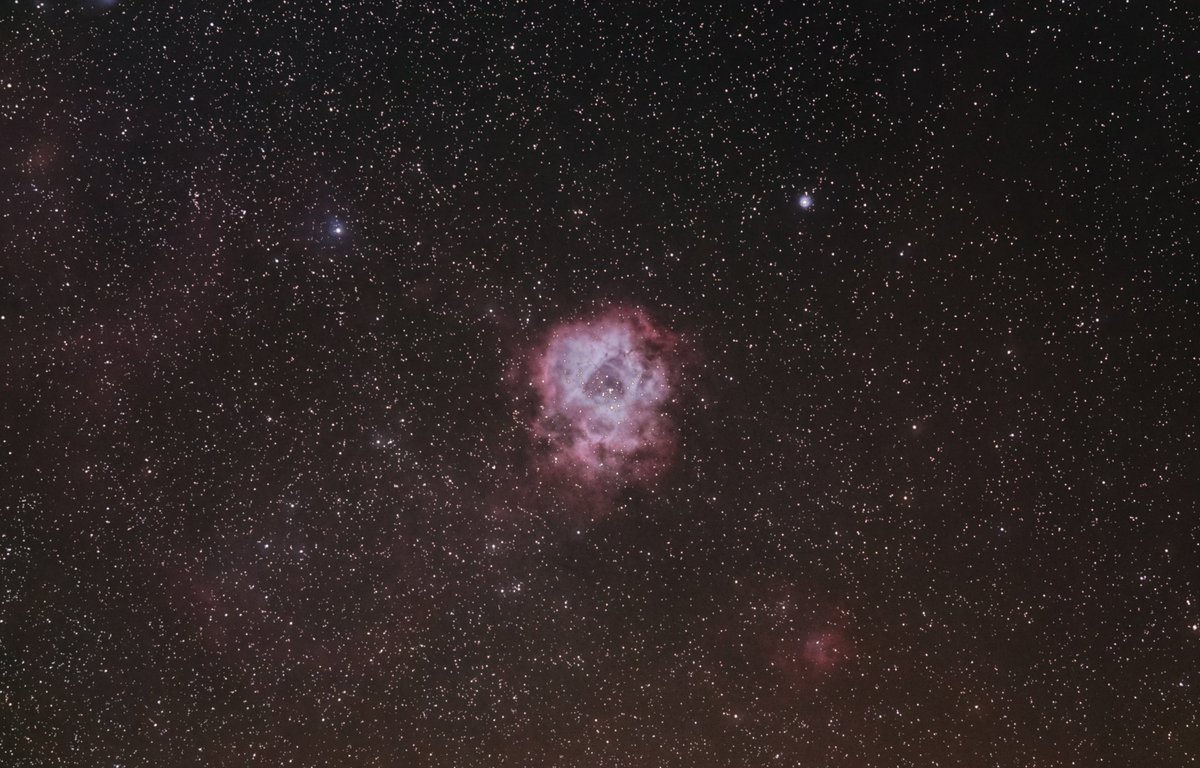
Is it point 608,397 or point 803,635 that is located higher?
point 608,397

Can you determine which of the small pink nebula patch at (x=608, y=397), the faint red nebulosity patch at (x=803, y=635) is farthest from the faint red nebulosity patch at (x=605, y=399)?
the faint red nebulosity patch at (x=803, y=635)

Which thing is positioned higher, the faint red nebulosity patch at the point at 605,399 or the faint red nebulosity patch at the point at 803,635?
the faint red nebulosity patch at the point at 605,399

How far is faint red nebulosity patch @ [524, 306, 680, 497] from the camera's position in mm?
1352

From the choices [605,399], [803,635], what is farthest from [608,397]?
[803,635]

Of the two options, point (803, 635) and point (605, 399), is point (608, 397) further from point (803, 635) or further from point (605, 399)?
point (803, 635)

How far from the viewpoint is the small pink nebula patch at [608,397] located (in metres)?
1.35

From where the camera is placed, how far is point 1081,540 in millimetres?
1347

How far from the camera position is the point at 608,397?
1.36 meters

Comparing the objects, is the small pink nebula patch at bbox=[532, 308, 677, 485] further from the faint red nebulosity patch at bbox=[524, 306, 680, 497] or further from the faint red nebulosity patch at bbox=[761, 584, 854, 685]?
the faint red nebulosity patch at bbox=[761, 584, 854, 685]

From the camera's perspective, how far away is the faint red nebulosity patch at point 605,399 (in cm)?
135

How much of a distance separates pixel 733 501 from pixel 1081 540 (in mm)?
694

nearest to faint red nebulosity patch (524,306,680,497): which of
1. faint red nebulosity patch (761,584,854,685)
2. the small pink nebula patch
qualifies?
the small pink nebula patch

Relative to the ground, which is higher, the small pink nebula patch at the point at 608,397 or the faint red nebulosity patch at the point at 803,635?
the small pink nebula patch at the point at 608,397

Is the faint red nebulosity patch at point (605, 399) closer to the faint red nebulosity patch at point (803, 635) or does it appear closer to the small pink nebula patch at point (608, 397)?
the small pink nebula patch at point (608, 397)
